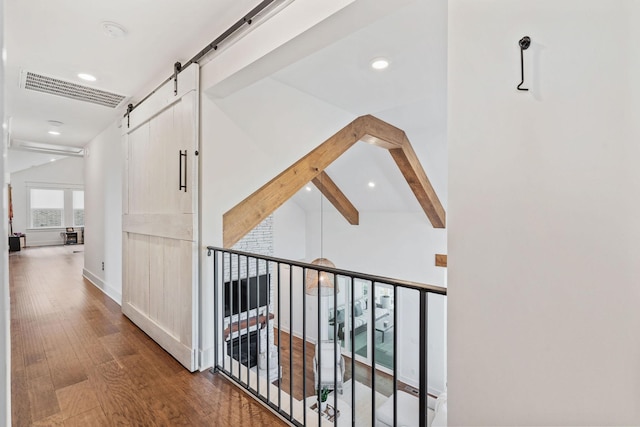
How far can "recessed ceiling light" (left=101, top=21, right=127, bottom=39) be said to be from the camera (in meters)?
1.95

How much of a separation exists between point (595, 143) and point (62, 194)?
45.8 feet

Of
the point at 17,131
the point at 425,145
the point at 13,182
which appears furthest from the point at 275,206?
the point at 13,182

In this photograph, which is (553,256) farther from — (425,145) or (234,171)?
(425,145)

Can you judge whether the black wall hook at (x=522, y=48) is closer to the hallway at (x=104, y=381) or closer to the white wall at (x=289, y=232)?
the hallway at (x=104, y=381)

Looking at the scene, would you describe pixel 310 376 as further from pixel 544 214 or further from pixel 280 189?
pixel 544 214

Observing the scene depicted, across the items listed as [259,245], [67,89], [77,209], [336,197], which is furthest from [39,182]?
[336,197]

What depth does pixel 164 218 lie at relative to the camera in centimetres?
258

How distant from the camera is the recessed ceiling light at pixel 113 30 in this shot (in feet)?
6.40

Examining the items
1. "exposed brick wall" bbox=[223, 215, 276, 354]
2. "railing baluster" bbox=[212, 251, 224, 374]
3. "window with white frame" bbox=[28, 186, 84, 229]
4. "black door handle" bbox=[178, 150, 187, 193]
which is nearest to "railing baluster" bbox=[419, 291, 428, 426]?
"railing baluster" bbox=[212, 251, 224, 374]

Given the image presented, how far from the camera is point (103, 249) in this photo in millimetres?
4449

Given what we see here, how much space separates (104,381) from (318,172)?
8.12ft

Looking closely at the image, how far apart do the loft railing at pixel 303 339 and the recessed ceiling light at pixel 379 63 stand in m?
1.59

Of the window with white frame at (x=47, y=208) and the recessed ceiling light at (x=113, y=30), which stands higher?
the recessed ceiling light at (x=113, y=30)

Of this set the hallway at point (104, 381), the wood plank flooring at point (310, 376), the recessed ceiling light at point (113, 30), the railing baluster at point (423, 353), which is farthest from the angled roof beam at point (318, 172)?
the wood plank flooring at point (310, 376)
